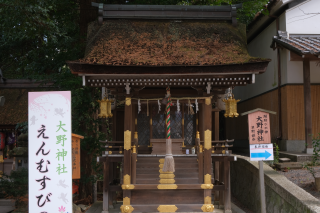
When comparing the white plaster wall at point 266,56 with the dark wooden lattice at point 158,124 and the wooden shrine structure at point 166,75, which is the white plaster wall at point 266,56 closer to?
the wooden shrine structure at point 166,75

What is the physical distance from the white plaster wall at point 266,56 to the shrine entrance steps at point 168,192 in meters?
6.43

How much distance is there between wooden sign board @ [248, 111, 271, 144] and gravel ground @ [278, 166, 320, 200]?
1.75 metres

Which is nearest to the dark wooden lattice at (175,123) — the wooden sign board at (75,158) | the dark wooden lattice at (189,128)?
the dark wooden lattice at (189,128)

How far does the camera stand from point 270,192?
308 inches

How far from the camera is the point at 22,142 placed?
1109cm

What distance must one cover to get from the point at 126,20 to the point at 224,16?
349cm

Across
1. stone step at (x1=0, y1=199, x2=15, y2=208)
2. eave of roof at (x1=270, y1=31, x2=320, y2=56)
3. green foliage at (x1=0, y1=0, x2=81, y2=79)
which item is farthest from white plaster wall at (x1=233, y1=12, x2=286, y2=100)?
stone step at (x1=0, y1=199, x2=15, y2=208)

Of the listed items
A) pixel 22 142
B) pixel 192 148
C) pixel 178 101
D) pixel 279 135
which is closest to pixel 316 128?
pixel 279 135

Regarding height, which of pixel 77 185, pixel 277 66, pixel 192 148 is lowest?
pixel 77 185

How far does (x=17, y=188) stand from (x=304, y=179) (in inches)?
343

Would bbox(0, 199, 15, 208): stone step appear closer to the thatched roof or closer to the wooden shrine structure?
→ the wooden shrine structure

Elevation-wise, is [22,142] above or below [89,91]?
below

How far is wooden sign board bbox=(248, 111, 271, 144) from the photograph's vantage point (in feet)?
22.1

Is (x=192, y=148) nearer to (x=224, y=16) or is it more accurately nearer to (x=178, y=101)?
(x=178, y=101)
